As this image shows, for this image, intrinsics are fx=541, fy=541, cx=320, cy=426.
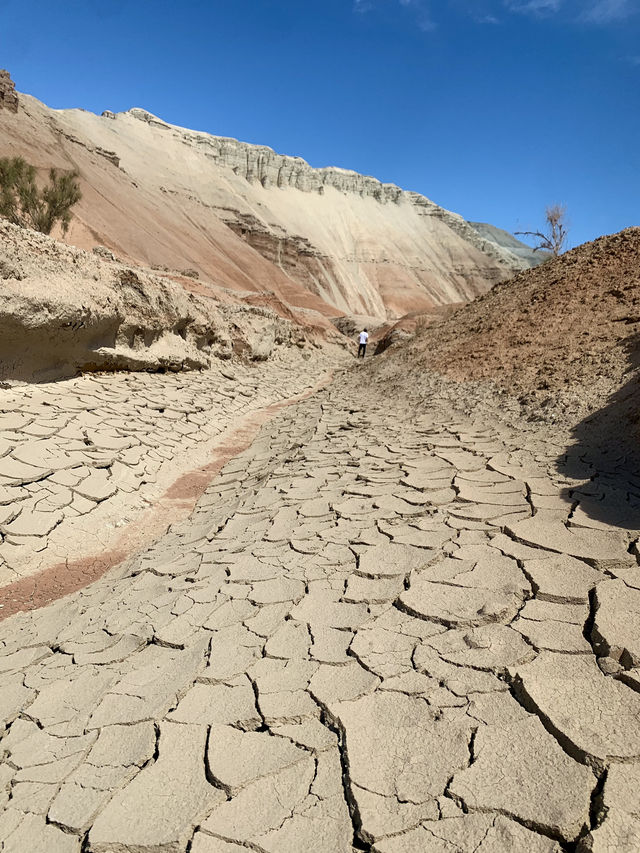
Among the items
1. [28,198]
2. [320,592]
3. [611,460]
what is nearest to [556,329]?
[611,460]

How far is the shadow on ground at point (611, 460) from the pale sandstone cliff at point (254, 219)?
18.7 meters

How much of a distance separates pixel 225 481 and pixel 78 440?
4.46 ft

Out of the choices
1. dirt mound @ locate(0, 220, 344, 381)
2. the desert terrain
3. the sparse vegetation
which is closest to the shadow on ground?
the desert terrain

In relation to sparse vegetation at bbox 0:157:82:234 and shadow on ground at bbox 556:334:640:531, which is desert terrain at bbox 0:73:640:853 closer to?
shadow on ground at bbox 556:334:640:531

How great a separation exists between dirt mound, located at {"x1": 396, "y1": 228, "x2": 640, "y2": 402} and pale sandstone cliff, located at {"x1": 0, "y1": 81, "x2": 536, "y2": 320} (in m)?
15.3

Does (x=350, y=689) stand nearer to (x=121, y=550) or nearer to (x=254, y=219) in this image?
(x=121, y=550)

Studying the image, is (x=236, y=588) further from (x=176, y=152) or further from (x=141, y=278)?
(x=176, y=152)

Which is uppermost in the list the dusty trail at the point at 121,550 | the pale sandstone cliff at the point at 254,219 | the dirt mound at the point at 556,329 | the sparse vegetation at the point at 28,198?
the pale sandstone cliff at the point at 254,219

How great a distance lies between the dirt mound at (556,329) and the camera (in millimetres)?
5172

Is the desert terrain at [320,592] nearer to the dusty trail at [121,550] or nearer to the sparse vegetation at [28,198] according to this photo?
the dusty trail at [121,550]

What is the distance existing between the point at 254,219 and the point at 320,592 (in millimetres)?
38529

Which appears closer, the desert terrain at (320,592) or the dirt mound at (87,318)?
the desert terrain at (320,592)

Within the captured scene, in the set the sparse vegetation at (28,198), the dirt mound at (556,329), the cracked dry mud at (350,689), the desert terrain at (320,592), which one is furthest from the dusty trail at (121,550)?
the sparse vegetation at (28,198)

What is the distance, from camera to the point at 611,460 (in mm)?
3379
